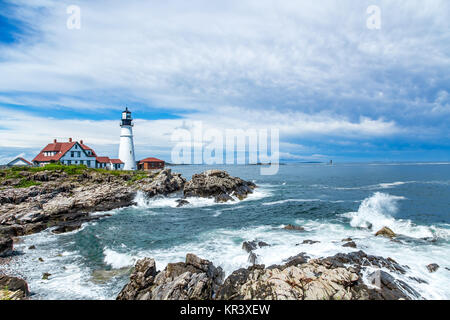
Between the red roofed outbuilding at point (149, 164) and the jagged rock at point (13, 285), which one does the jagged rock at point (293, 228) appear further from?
the red roofed outbuilding at point (149, 164)

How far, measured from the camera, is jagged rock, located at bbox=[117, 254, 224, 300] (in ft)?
33.4

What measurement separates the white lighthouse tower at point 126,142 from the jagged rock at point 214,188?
80.8 feet

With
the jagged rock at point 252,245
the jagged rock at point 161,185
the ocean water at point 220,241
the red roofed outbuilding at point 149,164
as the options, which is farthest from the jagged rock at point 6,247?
the red roofed outbuilding at point 149,164

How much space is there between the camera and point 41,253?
17.1 metres

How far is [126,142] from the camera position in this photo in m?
58.7

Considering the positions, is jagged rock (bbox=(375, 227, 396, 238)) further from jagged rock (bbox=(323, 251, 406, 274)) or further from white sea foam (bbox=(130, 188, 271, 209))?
white sea foam (bbox=(130, 188, 271, 209))

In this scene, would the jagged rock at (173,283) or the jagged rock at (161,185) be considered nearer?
the jagged rock at (173,283)

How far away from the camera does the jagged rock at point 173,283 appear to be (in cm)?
1017

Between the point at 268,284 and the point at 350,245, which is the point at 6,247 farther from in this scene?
the point at 350,245

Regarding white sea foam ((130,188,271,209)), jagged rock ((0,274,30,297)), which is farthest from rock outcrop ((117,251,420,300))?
white sea foam ((130,188,271,209))

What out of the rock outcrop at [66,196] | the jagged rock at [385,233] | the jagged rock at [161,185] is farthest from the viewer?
the jagged rock at [161,185]

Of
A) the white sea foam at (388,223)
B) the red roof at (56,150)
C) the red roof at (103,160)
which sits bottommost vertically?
the white sea foam at (388,223)
